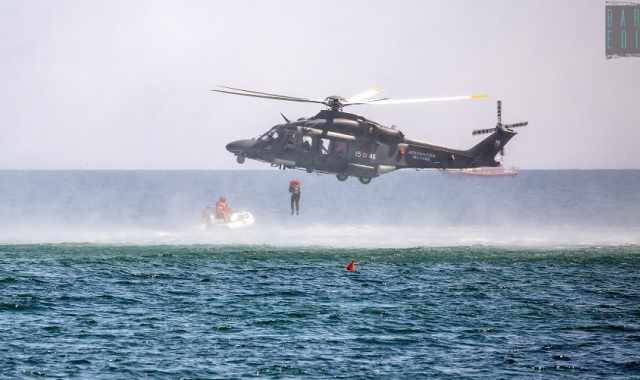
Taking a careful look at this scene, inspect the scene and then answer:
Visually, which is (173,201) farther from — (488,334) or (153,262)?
(488,334)

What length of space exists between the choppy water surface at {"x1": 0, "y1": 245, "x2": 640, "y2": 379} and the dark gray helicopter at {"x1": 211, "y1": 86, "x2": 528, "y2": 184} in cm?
664

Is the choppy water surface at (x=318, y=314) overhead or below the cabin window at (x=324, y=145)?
below

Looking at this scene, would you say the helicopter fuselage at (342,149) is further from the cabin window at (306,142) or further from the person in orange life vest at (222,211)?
the person in orange life vest at (222,211)

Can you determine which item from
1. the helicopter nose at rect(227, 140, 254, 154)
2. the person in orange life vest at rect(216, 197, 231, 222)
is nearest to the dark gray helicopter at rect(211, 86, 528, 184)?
the helicopter nose at rect(227, 140, 254, 154)

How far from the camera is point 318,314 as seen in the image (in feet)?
138

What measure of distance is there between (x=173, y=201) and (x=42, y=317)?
143646mm

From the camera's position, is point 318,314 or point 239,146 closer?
point 318,314

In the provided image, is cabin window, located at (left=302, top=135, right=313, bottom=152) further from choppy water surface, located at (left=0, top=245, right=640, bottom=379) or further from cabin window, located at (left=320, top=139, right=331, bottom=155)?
choppy water surface, located at (left=0, top=245, right=640, bottom=379)

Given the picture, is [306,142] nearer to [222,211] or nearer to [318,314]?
[318,314]

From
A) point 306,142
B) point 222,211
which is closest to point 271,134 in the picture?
point 306,142

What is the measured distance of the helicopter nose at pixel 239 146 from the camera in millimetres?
48750

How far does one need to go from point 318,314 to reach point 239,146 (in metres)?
11.4

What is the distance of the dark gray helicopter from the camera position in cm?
4794

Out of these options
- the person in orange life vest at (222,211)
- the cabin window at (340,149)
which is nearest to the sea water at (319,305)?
the person in orange life vest at (222,211)
